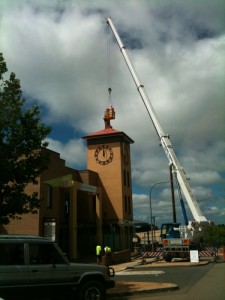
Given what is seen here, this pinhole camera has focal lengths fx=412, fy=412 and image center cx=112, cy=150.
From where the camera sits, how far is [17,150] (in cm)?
1388

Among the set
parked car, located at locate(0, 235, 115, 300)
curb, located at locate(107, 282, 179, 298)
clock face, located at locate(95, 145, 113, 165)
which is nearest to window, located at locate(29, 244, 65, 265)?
parked car, located at locate(0, 235, 115, 300)

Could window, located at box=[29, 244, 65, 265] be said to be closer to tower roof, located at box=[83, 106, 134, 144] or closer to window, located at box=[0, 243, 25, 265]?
window, located at box=[0, 243, 25, 265]

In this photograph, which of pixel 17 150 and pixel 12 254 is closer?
pixel 12 254

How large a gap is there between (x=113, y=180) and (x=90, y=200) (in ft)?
13.7

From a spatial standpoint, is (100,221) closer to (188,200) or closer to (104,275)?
(188,200)

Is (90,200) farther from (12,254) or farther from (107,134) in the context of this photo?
(12,254)

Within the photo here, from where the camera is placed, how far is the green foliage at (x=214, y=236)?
34094 mm

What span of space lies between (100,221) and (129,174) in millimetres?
10555

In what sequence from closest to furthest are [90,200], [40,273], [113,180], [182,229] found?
[40,273]
[182,229]
[90,200]
[113,180]

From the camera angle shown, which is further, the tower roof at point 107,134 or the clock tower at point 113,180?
the tower roof at point 107,134

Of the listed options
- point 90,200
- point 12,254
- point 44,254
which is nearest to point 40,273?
point 44,254

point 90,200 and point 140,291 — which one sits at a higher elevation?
point 90,200

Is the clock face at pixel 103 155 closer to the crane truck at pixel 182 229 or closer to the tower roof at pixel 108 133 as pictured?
the tower roof at pixel 108 133

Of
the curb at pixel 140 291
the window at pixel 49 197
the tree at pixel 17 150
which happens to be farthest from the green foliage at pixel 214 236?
the tree at pixel 17 150
